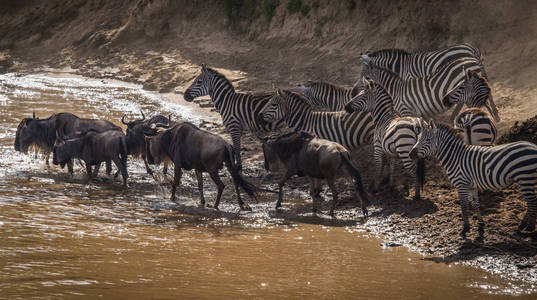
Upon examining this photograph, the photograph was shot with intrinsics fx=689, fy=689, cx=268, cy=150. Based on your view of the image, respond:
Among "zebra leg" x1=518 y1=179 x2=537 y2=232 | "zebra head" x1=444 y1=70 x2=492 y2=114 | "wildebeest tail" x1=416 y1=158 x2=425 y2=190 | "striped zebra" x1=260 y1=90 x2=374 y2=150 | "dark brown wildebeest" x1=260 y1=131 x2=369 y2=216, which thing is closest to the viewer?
"zebra leg" x1=518 y1=179 x2=537 y2=232

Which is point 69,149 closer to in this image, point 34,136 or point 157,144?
point 34,136

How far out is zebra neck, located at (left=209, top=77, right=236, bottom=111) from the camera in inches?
523

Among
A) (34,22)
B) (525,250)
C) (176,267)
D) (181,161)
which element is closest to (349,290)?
(176,267)

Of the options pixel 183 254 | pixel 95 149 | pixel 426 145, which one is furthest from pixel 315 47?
pixel 183 254

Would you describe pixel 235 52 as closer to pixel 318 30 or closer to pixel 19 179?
pixel 318 30

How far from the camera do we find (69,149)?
38.5 ft

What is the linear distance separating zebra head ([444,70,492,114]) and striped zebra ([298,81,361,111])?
8.66 ft

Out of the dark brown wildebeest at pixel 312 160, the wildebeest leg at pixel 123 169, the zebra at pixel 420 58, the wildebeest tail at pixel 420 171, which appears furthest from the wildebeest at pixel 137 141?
the zebra at pixel 420 58

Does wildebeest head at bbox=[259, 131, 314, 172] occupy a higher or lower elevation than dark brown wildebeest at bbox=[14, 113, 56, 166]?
higher

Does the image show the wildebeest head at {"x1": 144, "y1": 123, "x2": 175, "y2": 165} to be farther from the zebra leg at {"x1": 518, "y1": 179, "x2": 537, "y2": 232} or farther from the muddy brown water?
the zebra leg at {"x1": 518, "y1": 179, "x2": 537, "y2": 232}

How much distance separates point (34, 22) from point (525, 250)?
92.8 ft

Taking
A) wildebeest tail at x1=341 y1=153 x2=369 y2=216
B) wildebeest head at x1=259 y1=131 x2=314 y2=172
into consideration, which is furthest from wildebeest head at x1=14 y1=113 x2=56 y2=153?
wildebeest tail at x1=341 y1=153 x2=369 y2=216

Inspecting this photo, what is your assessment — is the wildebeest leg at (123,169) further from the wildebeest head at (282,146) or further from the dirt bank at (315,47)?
the wildebeest head at (282,146)

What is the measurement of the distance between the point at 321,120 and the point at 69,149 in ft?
14.2
